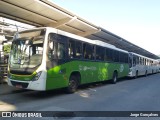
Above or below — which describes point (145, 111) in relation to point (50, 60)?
below

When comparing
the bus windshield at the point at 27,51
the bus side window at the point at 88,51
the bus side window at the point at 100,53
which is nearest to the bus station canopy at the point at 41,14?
the bus side window at the point at 100,53

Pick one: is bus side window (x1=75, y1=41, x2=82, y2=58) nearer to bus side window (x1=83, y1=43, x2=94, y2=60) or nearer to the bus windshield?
bus side window (x1=83, y1=43, x2=94, y2=60)

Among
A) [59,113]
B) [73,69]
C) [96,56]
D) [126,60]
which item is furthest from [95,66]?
[126,60]

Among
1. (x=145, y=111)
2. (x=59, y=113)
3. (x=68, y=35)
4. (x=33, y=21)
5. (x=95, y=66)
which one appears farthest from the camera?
(x=33, y=21)

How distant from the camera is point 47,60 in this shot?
953cm

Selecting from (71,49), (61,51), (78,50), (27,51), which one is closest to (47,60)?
(27,51)

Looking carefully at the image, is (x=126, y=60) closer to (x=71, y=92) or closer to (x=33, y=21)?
(x=33, y=21)

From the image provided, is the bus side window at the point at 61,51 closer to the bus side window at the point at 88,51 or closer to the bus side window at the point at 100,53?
the bus side window at the point at 88,51

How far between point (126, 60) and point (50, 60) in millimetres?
14136

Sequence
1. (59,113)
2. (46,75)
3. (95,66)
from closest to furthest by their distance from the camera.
A: 1. (59,113)
2. (46,75)
3. (95,66)

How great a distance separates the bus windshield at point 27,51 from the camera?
950 cm

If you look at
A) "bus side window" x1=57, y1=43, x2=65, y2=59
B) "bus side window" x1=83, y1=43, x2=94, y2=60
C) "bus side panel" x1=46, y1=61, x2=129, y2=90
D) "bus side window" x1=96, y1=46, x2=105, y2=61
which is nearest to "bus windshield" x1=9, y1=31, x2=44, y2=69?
"bus side panel" x1=46, y1=61, x2=129, y2=90

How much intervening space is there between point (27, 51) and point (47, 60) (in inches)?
38.5

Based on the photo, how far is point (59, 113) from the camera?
717 centimetres
